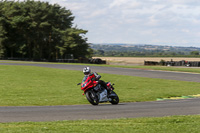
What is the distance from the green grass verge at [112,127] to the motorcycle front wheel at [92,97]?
4546 millimetres

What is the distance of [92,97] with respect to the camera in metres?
14.6

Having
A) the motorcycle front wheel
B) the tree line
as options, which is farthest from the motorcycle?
the tree line

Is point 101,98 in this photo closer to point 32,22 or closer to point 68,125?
point 68,125

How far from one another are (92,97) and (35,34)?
75979 mm

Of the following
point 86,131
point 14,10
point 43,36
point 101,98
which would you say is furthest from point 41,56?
point 86,131

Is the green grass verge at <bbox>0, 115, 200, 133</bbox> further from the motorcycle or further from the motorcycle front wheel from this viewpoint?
the motorcycle front wheel

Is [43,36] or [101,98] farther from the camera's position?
[43,36]

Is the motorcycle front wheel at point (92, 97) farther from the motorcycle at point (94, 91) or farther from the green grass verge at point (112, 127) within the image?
the green grass verge at point (112, 127)

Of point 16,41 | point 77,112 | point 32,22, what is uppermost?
point 32,22

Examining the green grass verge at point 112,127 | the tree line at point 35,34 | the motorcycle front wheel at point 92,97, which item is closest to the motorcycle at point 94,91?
the motorcycle front wheel at point 92,97

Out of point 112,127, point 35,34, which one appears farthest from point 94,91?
point 35,34

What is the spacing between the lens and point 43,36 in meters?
90.2

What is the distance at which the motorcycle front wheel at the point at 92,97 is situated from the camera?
1447 cm

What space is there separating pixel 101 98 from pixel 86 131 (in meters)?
6.53
